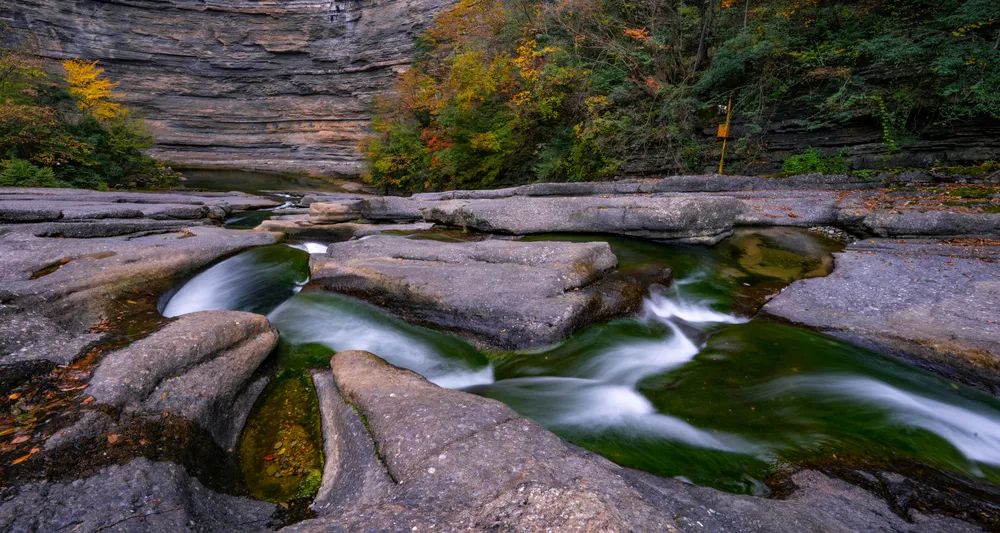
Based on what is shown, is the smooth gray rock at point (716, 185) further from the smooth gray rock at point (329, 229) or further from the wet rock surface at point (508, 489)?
the wet rock surface at point (508, 489)

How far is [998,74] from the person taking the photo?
28.7 ft

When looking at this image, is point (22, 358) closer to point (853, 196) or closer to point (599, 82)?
point (853, 196)

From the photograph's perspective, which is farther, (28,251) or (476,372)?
(28,251)

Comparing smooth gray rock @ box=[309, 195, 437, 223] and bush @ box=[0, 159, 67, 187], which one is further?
bush @ box=[0, 159, 67, 187]

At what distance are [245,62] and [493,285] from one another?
4358 cm

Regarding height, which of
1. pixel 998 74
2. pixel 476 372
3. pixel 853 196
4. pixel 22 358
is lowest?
pixel 476 372

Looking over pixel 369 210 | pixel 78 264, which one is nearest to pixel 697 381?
pixel 78 264

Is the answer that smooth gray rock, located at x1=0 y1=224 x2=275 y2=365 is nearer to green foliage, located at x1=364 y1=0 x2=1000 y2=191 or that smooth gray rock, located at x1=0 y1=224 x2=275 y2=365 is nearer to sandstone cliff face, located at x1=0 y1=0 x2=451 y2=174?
green foliage, located at x1=364 y1=0 x2=1000 y2=191

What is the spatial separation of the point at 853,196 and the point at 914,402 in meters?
6.74

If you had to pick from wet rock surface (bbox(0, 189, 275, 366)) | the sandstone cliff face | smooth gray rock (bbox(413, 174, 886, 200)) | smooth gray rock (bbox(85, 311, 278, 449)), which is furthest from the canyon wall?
smooth gray rock (bbox(85, 311, 278, 449))

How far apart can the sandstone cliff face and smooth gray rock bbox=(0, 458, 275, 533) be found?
32104mm

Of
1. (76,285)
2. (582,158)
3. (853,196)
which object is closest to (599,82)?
(582,158)

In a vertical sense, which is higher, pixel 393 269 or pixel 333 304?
pixel 393 269

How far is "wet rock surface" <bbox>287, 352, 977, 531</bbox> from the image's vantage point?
1.72 metres
